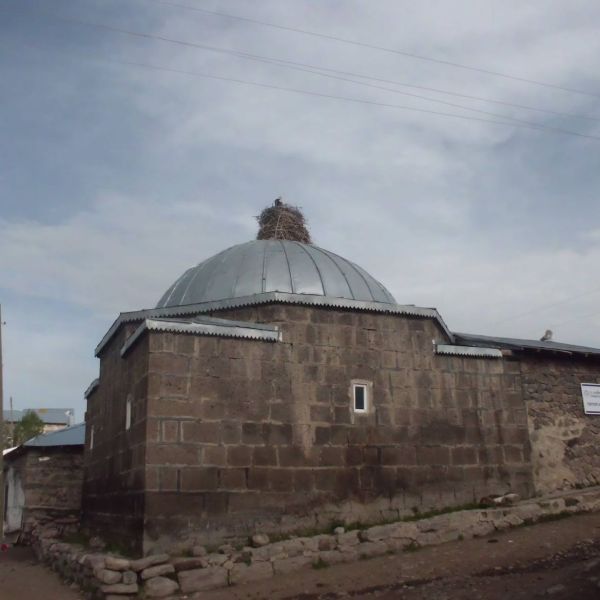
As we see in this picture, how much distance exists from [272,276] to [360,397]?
2.97 meters

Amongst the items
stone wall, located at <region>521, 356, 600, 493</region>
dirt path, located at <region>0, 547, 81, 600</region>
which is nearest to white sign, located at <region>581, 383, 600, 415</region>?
stone wall, located at <region>521, 356, 600, 493</region>

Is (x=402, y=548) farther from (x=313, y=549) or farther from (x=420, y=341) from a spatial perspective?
(x=420, y=341)

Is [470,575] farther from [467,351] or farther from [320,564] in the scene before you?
[467,351]

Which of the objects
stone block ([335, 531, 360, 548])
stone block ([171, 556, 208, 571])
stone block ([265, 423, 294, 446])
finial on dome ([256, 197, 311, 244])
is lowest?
stone block ([171, 556, 208, 571])

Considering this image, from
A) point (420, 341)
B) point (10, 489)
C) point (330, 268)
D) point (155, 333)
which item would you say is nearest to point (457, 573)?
point (420, 341)

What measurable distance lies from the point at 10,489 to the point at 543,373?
15.4m

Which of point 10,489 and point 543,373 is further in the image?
point 10,489

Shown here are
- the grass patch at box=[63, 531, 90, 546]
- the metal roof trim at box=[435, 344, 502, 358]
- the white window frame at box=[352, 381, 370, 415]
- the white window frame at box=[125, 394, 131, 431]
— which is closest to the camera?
the white window frame at box=[125, 394, 131, 431]

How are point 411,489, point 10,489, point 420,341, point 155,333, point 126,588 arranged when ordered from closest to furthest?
point 126,588 < point 155,333 < point 411,489 < point 420,341 < point 10,489

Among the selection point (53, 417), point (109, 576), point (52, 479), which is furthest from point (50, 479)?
point (53, 417)

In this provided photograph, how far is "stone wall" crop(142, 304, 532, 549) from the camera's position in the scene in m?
9.65

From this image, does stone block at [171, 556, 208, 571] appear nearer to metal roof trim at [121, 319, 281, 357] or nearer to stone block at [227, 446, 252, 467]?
stone block at [227, 446, 252, 467]

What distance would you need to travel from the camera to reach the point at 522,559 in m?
9.26

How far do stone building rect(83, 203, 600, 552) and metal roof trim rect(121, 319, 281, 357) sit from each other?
0.08ft
